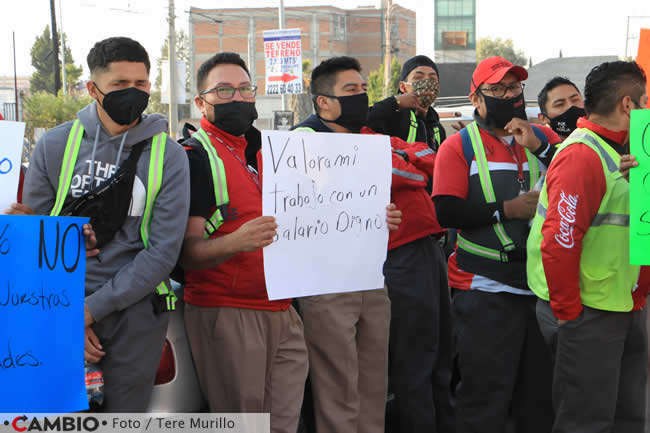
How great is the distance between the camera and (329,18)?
7656 centimetres

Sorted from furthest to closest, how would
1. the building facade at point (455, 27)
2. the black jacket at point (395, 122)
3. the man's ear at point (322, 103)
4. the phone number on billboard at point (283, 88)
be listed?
the building facade at point (455, 27) < the phone number on billboard at point (283, 88) < the black jacket at point (395, 122) < the man's ear at point (322, 103)

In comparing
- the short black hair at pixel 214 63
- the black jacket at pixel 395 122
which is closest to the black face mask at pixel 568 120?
the black jacket at pixel 395 122

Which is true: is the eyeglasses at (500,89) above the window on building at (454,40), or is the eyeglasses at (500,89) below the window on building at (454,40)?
below

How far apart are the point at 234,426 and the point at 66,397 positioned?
2.69 ft

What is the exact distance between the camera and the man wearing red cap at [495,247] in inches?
144

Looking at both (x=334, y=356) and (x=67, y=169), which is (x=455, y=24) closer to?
(x=334, y=356)

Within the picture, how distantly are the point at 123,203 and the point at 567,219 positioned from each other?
6.25 feet

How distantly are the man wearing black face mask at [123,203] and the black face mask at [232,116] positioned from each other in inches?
14.3

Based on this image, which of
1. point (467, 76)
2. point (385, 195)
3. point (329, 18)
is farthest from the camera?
point (329, 18)

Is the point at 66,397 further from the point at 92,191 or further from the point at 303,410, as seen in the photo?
the point at 303,410

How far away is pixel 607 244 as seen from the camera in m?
3.13

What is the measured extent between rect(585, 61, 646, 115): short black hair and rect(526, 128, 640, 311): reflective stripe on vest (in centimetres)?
18

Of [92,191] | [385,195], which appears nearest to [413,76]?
[385,195]

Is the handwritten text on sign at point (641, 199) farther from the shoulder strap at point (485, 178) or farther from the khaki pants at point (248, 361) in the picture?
the khaki pants at point (248, 361)
